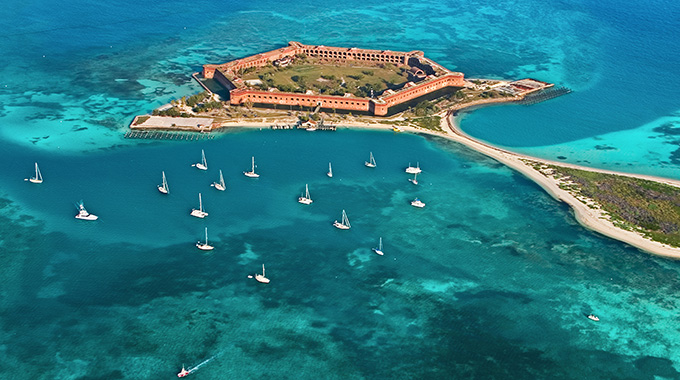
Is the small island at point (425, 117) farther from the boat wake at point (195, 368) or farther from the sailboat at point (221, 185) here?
the boat wake at point (195, 368)

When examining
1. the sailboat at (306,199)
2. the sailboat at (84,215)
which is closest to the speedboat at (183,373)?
the sailboat at (84,215)

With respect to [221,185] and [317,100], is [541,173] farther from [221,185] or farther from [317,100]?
[221,185]

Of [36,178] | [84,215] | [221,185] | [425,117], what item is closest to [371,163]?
[425,117]

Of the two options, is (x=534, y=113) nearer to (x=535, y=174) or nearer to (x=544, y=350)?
(x=535, y=174)

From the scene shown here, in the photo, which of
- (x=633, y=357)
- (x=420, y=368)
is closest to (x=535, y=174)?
(x=633, y=357)

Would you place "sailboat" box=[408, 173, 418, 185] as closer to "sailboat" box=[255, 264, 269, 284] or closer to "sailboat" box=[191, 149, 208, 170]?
"sailboat" box=[191, 149, 208, 170]
